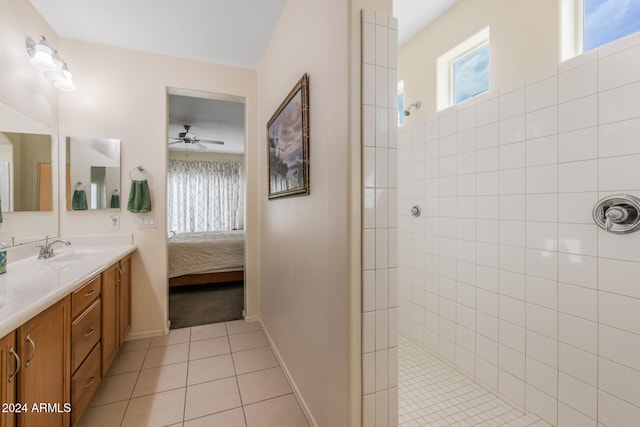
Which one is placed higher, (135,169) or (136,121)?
(136,121)

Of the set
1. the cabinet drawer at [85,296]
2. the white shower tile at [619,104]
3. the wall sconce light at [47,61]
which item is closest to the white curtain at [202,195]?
the wall sconce light at [47,61]

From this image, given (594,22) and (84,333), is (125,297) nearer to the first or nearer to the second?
(84,333)

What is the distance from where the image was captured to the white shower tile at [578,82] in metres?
1.39

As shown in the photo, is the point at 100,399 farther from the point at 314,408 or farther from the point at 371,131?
the point at 371,131

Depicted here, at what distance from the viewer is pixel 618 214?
1276 millimetres

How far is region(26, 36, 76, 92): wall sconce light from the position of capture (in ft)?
6.24

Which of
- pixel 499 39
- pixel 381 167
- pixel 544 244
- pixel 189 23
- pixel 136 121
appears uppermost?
pixel 189 23

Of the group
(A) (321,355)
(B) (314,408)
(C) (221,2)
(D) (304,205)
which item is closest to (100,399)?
(B) (314,408)

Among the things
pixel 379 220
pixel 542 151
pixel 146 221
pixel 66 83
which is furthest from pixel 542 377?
pixel 66 83

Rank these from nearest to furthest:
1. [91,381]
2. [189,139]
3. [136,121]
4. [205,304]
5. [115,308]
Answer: [91,381], [115,308], [136,121], [205,304], [189,139]

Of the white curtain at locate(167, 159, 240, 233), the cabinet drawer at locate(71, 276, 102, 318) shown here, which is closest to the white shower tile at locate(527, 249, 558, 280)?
the cabinet drawer at locate(71, 276, 102, 318)

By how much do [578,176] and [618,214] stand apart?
26 centimetres

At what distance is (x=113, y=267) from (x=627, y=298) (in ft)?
10.0

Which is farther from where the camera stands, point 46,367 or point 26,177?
point 26,177
